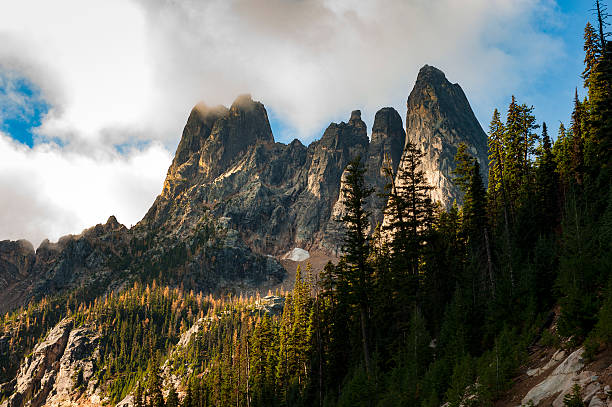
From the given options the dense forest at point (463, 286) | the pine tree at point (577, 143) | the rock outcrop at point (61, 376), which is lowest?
the rock outcrop at point (61, 376)

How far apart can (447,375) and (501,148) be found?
111ft

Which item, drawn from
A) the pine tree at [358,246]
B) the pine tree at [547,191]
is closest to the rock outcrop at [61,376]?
the pine tree at [358,246]

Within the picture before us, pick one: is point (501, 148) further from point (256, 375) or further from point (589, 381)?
point (256, 375)

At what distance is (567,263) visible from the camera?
1845 cm

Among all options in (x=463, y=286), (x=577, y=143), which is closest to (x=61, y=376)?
(x=463, y=286)

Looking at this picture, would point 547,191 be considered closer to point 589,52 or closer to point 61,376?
point 589,52

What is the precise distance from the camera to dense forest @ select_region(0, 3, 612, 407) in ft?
61.8

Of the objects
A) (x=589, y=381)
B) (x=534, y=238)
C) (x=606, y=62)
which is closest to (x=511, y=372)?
(x=589, y=381)

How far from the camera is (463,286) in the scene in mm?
31844

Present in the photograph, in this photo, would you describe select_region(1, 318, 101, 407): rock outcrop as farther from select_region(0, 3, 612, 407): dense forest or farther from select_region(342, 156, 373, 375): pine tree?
select_region(342, 156, 373, 375): pine tree

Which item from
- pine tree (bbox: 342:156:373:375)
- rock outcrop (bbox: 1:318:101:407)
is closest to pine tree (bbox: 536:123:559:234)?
pine tree (bbox: 342:156:373:375)

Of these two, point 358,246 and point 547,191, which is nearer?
point 358,246

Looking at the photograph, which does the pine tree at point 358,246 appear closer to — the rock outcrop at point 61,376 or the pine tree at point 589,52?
the pine tree at point 589,52

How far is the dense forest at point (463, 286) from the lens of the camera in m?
18.8
